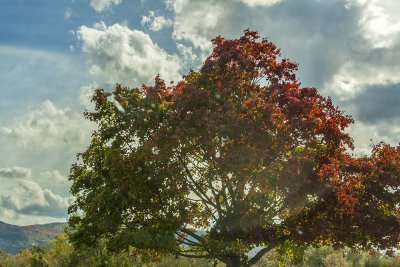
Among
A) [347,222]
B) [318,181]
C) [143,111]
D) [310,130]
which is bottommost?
[347,222]

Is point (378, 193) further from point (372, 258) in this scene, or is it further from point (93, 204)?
point (372, 258)

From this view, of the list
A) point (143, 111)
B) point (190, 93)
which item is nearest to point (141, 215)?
point (143, 111)

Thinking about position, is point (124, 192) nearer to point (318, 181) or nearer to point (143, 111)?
point (143, 111)

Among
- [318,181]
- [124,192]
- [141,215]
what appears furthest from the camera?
[141,215]

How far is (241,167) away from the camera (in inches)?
697

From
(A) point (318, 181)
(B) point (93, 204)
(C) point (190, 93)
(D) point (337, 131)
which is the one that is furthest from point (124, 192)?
(D) point (337, 131)

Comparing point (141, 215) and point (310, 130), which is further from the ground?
point (310, 130)

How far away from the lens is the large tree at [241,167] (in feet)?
58.6

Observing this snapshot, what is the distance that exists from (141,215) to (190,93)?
640cm

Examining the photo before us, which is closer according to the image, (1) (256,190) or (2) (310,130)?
(2) (310,130)

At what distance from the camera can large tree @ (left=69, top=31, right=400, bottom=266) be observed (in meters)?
17.9

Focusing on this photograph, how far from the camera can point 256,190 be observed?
768 inches

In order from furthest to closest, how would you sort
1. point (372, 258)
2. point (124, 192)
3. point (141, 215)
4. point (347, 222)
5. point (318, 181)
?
point (372, 258)
point (141, 215)
point (124, 192)
point (347, 222)
point (318, 181)

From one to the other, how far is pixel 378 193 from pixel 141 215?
10.5m
